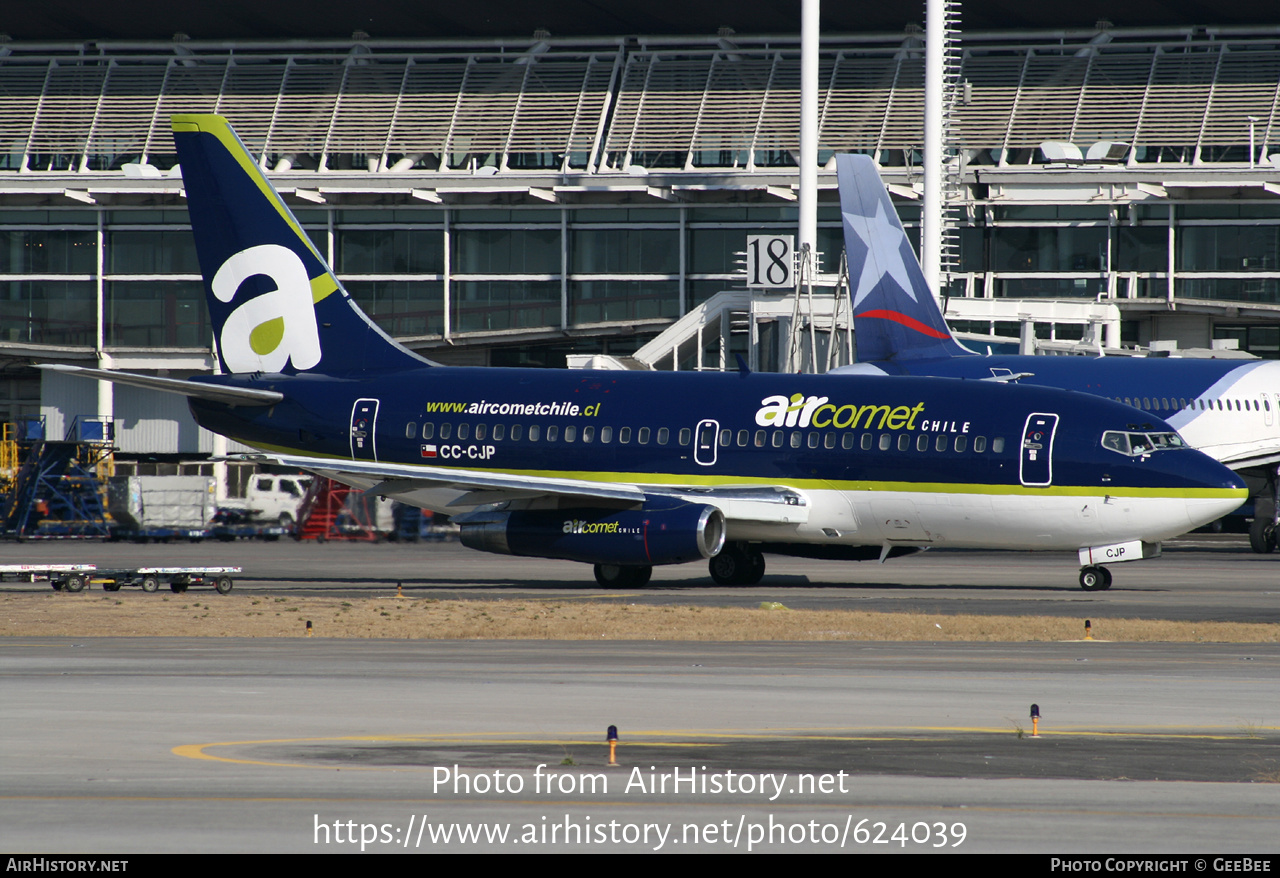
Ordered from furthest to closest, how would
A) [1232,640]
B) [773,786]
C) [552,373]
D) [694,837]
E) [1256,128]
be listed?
[1256,128] → [552,373] → [1232,640] → [773,786] → [694,837]

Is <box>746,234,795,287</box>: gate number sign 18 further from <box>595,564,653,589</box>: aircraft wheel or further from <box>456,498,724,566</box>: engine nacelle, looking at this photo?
<box>456,498,724,566</box>: engine nacelle

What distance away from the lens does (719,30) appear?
237 feet

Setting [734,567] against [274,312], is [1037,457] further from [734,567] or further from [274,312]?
[274,312]

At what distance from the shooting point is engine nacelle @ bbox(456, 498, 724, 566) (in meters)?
31.6

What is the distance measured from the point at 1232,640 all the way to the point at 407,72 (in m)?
57.4

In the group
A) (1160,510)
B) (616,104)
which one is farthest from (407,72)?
(1160,510)

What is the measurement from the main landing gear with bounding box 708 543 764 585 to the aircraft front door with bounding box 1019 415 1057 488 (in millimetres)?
5992

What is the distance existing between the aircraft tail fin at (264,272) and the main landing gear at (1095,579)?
1578cm

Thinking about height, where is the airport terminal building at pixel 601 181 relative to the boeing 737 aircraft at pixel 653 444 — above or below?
above

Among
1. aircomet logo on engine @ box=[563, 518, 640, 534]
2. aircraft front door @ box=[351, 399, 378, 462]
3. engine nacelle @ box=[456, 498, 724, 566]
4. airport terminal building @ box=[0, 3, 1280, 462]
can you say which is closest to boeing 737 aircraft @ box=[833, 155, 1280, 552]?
engine nacelle @ box=[456, 498, 724, 566]

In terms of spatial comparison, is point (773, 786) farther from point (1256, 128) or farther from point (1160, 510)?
point (1256, 128)

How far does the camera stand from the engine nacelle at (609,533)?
104 feet

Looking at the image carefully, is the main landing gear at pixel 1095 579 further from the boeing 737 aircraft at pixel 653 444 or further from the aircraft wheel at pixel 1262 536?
the aircraft wheel at pixel 1262 536

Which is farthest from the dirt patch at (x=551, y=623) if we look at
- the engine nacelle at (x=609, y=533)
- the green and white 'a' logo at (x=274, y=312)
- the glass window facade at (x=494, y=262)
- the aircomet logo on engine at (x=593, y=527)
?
the glass window facade at (x=494, y=262)
